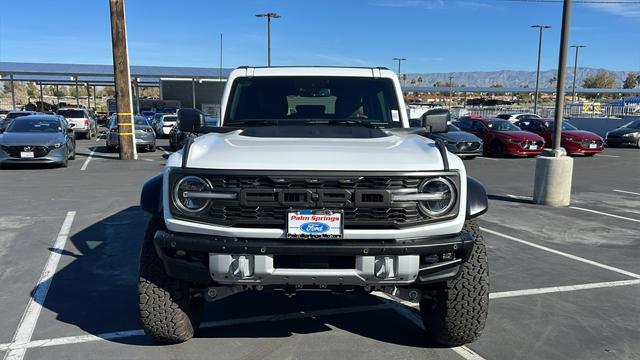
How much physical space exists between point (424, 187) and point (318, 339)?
4.83 ft

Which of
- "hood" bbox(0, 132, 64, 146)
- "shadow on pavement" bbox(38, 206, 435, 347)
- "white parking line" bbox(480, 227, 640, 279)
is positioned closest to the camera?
"shadow on pavement" bbox(38, 206, 435, 347)

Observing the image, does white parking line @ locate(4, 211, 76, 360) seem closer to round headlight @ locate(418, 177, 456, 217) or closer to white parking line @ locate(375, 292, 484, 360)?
white parking line @ locate(375, 292, 484, 360)

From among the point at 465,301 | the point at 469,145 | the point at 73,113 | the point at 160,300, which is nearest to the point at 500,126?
the point at 469,145

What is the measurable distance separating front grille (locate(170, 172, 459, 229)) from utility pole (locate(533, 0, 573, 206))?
757cm

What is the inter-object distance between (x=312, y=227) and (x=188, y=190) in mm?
819

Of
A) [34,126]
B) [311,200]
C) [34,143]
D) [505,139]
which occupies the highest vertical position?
[311,200]

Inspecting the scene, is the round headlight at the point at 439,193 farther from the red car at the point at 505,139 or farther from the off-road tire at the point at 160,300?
the red car at the point at 505,139

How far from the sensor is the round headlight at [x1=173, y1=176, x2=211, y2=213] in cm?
338

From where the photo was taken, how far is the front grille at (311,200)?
3.28 m

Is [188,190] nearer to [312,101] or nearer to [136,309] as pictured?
[136,309]

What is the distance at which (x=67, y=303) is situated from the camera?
471 cm

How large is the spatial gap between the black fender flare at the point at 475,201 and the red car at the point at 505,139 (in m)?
17.8

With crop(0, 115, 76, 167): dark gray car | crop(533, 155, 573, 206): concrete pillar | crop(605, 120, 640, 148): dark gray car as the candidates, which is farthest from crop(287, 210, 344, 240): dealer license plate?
crop(605, 120, 640, 148): dark gray car

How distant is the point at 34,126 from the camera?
15.8 metres
